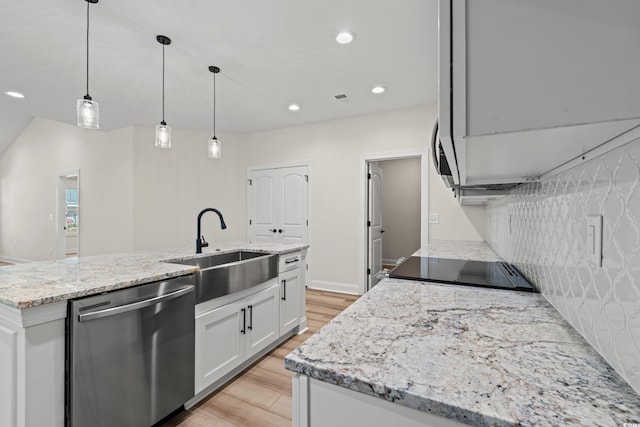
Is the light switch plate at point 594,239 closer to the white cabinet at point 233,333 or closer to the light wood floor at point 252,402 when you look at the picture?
the light wood floor at point 252,402

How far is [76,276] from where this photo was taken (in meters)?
1.37

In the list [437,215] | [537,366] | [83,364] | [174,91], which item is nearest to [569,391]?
[537,366]

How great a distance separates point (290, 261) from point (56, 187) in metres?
6.27

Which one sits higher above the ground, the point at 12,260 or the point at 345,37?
the point at 345,37

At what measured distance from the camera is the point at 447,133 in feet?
1.46

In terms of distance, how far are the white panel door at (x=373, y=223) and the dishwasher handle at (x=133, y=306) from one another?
2.89m

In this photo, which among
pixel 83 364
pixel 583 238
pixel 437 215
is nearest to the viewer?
pixel 583 238

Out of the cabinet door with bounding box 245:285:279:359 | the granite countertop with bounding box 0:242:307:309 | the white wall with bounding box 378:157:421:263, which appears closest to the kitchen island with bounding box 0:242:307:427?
the granite countertop with bounding box 0:242:307:309

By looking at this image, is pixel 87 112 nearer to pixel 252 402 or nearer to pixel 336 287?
pixel 252 402

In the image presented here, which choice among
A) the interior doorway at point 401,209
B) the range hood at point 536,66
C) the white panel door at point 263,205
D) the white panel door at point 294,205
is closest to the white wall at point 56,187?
the white panel door at point 263,205

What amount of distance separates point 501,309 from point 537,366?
35 centimetres

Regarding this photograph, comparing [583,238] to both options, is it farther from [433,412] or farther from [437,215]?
[437,215]

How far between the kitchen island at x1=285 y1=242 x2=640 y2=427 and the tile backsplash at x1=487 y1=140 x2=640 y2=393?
6 centimetres

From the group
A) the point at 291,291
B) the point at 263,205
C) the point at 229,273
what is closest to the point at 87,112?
the point at 229,273
